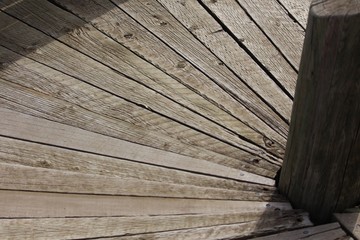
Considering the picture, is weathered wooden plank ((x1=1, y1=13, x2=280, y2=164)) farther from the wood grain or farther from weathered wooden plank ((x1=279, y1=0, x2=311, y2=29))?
weathered wooden plank ((x1=279, y1=0, x2=311, y2=29))

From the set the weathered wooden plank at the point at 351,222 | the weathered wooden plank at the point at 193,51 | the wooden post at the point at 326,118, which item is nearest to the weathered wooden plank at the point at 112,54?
the weathered wooden plank at the point at 193,51

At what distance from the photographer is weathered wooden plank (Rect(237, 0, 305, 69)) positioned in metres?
3.51

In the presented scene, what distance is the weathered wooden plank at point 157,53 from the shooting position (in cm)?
315

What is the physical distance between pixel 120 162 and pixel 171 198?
0.93 feet

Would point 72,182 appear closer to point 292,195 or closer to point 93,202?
point 93,202

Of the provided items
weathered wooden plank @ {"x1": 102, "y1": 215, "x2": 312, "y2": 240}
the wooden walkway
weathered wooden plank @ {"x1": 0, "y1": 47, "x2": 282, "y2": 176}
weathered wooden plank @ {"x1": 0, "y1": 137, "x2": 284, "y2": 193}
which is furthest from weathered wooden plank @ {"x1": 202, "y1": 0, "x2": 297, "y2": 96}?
weathered wooden plank @ {"x1": 102, "y1": 215, "x2": 312, "y2": 240}

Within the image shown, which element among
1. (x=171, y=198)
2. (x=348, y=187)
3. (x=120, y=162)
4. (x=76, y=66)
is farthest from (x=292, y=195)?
(x=76, y=66)

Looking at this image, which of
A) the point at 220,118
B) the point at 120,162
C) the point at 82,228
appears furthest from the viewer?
the point at 220,118

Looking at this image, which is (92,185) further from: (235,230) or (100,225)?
(235,230)

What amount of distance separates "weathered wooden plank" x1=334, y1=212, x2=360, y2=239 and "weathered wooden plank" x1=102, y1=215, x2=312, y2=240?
12 centimetres

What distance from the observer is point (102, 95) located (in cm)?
315

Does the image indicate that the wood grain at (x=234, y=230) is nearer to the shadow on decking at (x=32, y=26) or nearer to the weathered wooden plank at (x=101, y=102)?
the weathered wooden plank at (x=101, y=102)

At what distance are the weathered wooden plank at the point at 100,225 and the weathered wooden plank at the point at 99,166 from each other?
0.70ft

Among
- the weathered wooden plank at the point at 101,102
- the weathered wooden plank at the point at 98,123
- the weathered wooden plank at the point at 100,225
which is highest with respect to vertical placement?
the weathered wooden plank at the point at 101,102
